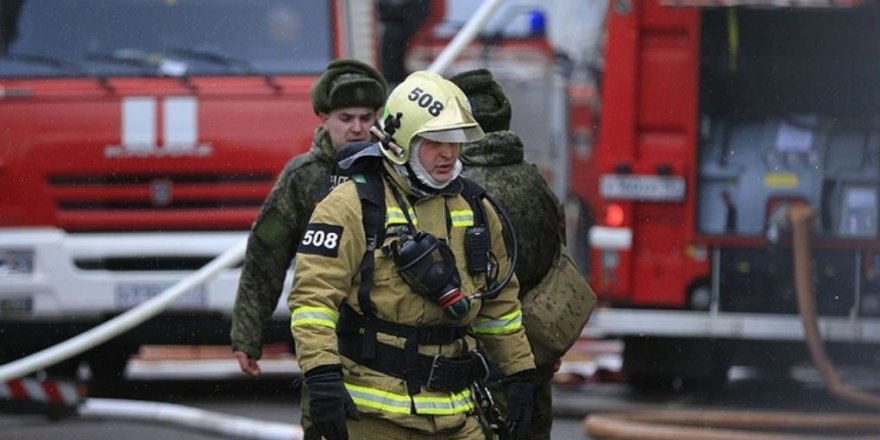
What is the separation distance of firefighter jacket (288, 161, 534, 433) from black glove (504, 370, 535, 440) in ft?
0.41

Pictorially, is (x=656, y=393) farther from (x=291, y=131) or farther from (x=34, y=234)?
(x=34, y=234)

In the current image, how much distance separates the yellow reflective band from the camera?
16.6 ft

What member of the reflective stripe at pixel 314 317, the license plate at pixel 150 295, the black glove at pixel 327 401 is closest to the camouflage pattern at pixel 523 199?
the reflective stripe at pixel 314 317

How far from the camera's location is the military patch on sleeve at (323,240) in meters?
4.84

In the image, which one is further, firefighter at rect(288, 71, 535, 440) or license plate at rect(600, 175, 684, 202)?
license plate at rect(600, 175, 684, 202)

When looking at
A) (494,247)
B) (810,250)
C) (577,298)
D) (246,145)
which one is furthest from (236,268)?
(494,247)

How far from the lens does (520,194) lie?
234 inches

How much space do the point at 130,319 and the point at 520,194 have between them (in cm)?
420

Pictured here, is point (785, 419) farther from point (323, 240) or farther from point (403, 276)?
point (323, 240)

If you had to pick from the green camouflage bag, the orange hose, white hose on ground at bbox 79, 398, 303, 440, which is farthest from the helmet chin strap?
the orange hose

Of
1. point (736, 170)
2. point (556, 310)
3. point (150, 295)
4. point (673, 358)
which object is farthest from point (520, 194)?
point (673, 358)

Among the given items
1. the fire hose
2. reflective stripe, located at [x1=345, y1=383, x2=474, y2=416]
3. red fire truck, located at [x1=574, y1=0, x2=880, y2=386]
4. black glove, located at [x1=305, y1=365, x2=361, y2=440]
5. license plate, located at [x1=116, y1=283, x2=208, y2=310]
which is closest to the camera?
black glove, located at [x1=305, y1=365, x2=361, y2=440]

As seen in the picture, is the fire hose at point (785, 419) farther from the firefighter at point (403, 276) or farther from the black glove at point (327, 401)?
the black glove at point (327, 401)

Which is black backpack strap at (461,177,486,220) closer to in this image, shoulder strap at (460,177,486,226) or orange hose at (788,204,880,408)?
shoulder strap at (460,177,486,226)
